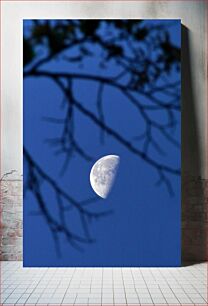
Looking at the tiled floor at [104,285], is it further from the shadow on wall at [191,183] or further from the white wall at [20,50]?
the white wall at [20,50]

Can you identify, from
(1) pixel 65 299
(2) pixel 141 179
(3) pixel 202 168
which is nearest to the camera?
(1) pixel 65 299

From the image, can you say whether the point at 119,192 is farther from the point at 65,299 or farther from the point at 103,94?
the point at 65,299

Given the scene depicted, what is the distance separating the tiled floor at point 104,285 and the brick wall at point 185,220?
0.69ft

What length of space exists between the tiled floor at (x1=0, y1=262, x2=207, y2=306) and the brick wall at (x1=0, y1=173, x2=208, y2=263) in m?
0.21

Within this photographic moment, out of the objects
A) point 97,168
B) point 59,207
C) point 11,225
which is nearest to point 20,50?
point 97,168

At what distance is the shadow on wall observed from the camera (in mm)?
5281

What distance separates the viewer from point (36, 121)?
5.01 meters

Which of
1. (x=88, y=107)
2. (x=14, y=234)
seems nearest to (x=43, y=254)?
(x=14, y=234)

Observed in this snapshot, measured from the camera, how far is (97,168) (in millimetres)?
4984

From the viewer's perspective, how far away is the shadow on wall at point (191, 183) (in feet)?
17.3

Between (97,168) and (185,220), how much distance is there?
3.68ft

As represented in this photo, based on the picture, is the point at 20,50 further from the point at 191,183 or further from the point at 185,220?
the point at 185,220

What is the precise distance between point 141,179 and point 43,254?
1234mm

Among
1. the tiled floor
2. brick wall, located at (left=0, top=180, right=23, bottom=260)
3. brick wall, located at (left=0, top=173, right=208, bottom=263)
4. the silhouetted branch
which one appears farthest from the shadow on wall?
brick wall, located at (left=0, top=180, right=23, bottom=260)
